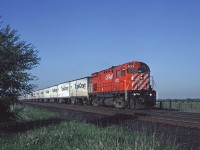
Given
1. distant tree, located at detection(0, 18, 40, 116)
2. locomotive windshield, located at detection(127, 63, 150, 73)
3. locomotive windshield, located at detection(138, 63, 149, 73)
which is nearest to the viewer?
distant tree, located at detection(0, 18, 40, 116)

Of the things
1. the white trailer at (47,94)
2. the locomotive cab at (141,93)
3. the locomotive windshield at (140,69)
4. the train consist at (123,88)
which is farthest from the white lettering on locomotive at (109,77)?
the white trailer at (47,94)

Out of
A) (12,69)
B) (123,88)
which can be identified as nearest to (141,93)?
(123,88)

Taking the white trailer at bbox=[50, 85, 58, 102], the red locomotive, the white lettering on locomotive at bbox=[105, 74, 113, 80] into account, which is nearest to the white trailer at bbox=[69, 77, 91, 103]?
the white lettering on locomotive at bbox=[105, 74, 113, 80]

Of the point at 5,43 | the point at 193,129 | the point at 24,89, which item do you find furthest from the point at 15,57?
the point at 193,129

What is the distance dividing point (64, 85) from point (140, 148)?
42.5 metres

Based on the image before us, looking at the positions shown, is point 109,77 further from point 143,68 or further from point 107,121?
point 107,121

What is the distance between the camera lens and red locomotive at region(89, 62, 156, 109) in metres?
22.0

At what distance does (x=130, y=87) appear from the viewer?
22312 mm

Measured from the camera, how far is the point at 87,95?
113ft

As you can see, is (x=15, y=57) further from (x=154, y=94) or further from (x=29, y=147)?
(x=154, y=94)

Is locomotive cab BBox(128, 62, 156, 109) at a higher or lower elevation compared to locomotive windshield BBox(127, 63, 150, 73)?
lower

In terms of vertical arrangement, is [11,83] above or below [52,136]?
above

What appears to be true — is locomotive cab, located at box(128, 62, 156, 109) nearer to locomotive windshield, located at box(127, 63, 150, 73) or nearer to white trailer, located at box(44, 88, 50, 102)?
locomotive windshield, located at box(127, 63, 150, 73)

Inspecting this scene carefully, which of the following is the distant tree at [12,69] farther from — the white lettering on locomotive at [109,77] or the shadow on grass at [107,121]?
the white lettering on locomotive at [109,77]
